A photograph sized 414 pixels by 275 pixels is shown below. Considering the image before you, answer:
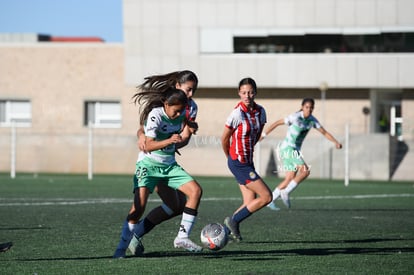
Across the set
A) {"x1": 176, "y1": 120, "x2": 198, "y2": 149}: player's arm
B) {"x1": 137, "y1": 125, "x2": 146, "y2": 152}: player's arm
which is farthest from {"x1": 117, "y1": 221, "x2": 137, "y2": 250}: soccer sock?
{"x1": 176, "y1": 120, "x2": 198, "y2": 149}: player's arm

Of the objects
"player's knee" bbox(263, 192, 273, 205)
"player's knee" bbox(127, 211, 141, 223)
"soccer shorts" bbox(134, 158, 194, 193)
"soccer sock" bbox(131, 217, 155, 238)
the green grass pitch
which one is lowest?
the green grass pitch

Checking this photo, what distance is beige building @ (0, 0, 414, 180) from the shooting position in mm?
43469

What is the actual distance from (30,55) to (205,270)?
38110 mm

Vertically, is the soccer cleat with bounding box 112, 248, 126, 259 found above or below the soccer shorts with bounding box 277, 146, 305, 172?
below

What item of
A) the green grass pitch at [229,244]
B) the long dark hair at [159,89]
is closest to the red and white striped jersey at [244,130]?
the green grass pitch at [229,244]

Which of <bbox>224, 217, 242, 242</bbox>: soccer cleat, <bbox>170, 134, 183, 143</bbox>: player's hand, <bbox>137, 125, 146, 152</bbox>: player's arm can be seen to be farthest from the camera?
<bbox>224, 217, 242, 242</bbox>: soccer cleat

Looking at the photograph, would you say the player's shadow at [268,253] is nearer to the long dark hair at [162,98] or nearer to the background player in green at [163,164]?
the background player in green at [163,164]

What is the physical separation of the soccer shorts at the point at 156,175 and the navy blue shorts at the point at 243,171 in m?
1.64

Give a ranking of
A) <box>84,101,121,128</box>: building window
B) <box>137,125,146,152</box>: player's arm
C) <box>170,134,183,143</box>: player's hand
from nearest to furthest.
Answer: <box>170,134,183,143</box>: player's hand < <box>137,125,146,152</box>: player's arm < <box>84,101,121,128</box>: building window

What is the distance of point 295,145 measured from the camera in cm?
1883

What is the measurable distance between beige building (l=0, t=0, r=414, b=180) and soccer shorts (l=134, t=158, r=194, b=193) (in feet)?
100

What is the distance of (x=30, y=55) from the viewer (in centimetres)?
4600

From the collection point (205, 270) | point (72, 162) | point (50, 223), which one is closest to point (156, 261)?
point (205, 270)

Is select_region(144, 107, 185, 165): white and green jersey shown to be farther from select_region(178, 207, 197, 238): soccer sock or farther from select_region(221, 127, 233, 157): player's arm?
select_region(221, 127, 233, 157): player's arm
